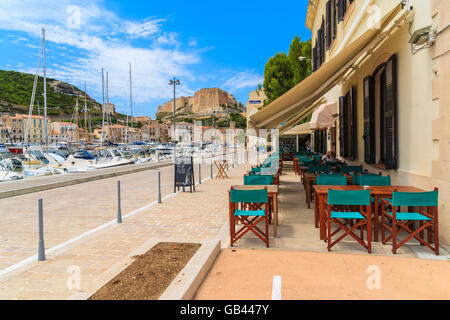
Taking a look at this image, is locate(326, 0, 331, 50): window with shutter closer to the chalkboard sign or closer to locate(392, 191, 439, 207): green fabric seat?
the chalkboard sign

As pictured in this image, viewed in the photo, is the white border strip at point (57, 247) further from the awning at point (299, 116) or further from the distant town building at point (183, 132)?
the distant town building at point (183, 132)

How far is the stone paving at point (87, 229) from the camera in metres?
3.65

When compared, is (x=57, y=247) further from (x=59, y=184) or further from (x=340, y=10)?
(x=340, y=10)

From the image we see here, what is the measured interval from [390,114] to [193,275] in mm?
5587

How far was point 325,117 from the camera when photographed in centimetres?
1208

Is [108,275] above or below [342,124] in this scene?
below

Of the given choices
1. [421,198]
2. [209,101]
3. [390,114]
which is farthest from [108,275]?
[209,101]

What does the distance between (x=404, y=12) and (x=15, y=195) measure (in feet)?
40.0

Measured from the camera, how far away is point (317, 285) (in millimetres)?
3279

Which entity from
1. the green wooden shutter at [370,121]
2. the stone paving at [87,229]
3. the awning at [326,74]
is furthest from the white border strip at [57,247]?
the green wooden shutter at [370,121]

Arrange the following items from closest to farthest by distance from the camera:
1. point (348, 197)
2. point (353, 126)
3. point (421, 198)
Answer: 1. point (421, 198)
2. point (348, 197)
3. point (353, 126)

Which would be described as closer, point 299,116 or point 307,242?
point 307,242

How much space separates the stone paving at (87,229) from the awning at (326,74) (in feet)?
9.11
